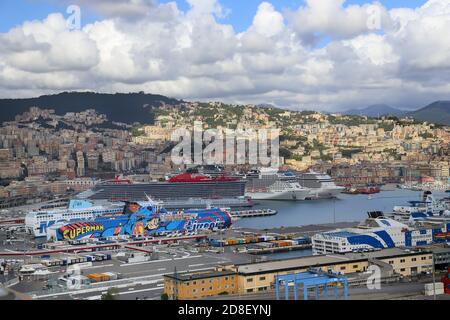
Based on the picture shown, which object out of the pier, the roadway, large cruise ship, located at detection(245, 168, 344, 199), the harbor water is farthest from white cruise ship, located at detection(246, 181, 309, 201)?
the roadway

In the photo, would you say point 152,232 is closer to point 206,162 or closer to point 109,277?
point 109,277

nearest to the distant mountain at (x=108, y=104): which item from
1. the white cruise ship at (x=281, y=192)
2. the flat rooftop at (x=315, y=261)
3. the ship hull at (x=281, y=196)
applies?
the white cruise ship at (x=281, y=192)

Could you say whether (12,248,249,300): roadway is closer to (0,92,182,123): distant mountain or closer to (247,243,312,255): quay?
(247,243,312,255): quay

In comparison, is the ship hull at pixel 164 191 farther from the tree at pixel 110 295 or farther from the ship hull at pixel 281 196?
the tree at pixel 110 295

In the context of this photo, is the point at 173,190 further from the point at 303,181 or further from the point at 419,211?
the point at 419,211
